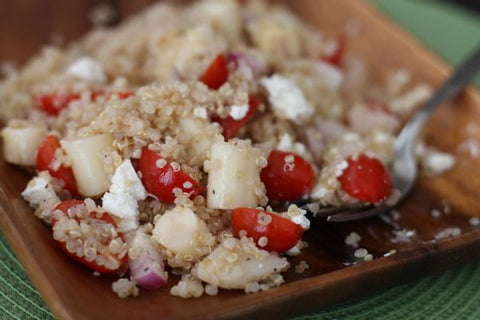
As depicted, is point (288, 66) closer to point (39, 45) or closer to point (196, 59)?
point (196, 59)

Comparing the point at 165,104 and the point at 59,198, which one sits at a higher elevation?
the point at 165,104

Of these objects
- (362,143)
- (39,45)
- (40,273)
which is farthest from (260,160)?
(39,45)

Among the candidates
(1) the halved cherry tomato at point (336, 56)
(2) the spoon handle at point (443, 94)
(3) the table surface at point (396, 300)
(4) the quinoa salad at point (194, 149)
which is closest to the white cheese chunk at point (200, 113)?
(4) the quinoa salad at point (194, 149)

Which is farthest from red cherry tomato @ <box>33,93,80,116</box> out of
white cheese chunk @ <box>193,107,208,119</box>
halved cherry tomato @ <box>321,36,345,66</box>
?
halved cherry tomato @ <box>321,36,345,66</box>

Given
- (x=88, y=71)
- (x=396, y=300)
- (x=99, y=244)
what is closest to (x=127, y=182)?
(x=99, y=244)

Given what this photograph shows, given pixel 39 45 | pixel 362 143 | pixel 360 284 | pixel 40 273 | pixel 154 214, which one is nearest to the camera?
pixel 40 273

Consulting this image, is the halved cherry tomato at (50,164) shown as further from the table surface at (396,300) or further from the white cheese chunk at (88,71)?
the white cheese chunk at (88,71)
